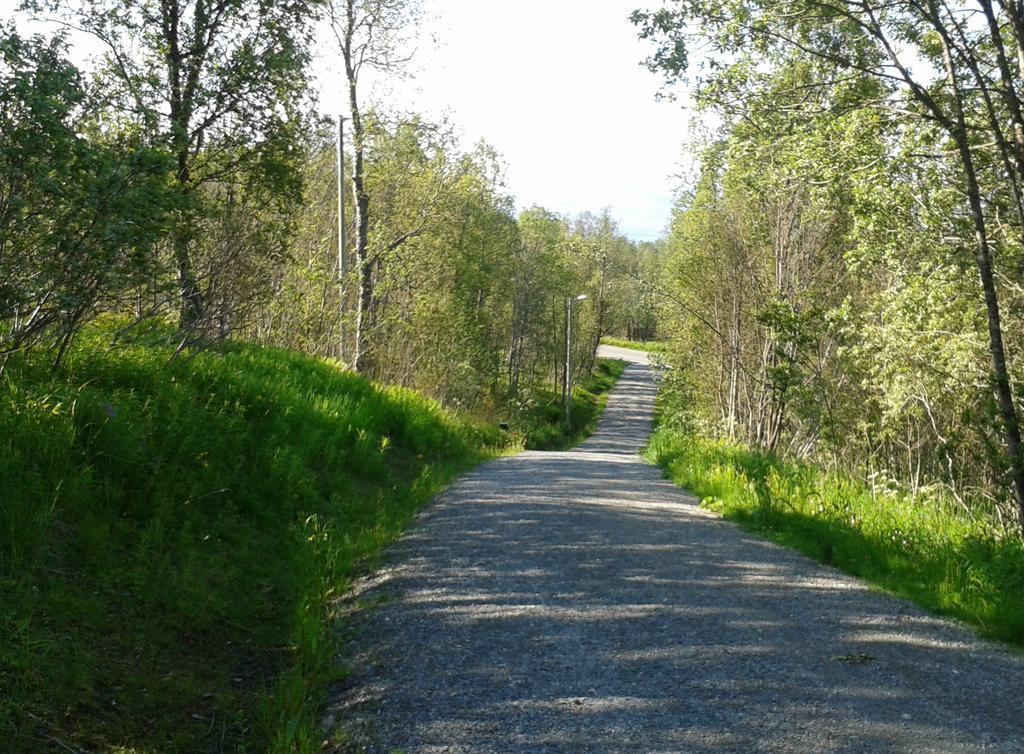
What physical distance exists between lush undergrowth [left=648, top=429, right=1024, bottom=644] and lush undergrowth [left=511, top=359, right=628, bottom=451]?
22579mm

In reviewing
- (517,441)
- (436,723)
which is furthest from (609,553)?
(517,441)

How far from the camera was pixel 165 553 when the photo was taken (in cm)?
592

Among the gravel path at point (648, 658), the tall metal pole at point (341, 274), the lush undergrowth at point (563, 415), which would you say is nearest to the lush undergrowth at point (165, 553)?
the gravel path at point (648, 658)

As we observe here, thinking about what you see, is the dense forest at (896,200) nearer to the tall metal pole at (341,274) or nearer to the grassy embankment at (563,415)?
the tall metal pole at (341,274)

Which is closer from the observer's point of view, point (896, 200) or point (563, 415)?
point (896, 200)

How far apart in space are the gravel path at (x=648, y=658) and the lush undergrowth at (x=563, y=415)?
2651 cm

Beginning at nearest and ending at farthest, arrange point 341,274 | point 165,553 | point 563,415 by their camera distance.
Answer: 1. point 165,553
2. point 341,274
3. point 563,415

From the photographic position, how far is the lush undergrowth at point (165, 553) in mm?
4109

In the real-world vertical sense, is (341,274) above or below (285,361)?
above

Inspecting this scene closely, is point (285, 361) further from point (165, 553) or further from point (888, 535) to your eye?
point (888, 535)

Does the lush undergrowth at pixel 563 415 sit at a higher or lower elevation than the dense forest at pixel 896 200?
lower

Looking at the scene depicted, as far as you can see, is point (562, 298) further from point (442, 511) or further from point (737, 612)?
point (737, 612)

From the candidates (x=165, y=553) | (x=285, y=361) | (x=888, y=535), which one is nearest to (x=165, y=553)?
(x=165, y=553)

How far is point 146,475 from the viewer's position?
6504mm
